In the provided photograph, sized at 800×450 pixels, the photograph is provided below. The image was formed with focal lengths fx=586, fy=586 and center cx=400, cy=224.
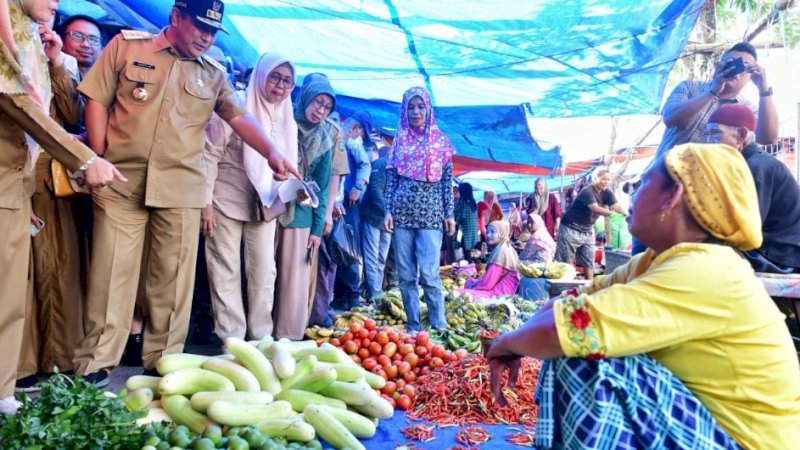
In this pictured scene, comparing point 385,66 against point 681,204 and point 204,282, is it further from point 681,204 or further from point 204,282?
point 681,204

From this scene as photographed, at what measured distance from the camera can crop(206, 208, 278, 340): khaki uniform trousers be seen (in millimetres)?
4090

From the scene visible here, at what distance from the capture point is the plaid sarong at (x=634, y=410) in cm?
162

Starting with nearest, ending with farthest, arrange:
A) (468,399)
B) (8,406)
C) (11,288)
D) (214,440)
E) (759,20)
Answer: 1. (214,440)
2. (8,406)
3. (11,288)
4. (468,399)
5. (759,20)

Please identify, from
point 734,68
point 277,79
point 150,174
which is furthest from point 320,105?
point 734,68

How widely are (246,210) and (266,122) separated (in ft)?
2.24

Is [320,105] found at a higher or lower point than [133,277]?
higher

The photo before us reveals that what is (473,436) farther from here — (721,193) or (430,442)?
(721,193)

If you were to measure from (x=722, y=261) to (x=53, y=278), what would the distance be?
344cm

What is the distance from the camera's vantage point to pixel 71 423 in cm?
208

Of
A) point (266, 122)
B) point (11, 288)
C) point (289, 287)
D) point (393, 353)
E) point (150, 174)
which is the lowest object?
point (393, 353)

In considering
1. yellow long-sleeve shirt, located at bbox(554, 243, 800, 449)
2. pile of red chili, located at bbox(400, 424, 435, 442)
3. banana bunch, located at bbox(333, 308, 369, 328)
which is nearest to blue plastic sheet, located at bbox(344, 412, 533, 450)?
pile of red chili, located at bbox(400, 424, 435, 442)

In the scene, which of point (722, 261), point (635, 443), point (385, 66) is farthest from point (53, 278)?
point (385, 66)

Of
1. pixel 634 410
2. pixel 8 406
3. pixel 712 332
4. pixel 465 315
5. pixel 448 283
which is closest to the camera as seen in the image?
pixel 712 332

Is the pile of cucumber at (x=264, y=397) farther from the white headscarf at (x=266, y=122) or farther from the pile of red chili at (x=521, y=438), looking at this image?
the white headscarf at (x=266, y=122)
